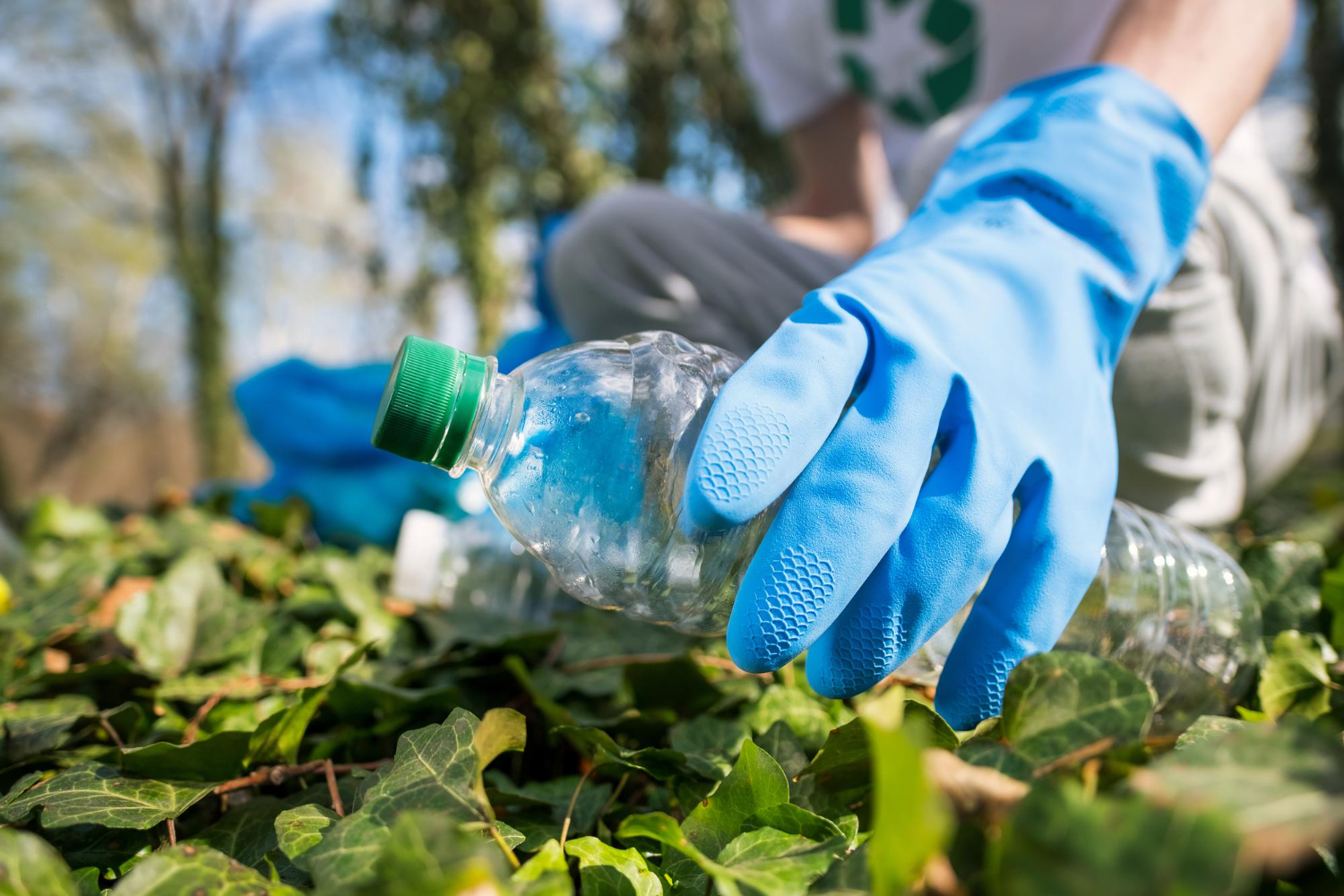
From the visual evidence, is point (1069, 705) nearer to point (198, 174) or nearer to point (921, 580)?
point (921, 580)

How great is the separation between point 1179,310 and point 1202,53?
55 cm

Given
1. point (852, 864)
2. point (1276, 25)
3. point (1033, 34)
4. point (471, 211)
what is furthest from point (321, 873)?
point (471, 211)

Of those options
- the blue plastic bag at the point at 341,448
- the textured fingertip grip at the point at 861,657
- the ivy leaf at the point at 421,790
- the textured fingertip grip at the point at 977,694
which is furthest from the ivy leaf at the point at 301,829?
the blue plastic bag at the point at 341,448

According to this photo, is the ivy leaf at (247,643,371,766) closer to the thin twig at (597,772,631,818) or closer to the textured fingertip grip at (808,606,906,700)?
the thin twig at (597,772,631,818)

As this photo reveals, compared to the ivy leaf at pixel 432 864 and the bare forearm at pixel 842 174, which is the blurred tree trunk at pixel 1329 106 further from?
the ivy leaf at pixel 432 864

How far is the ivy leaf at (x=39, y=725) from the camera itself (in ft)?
2.52

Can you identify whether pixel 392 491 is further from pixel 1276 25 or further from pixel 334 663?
pixel 1276 25

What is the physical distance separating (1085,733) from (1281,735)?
0.47ft

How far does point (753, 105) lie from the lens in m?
8.60

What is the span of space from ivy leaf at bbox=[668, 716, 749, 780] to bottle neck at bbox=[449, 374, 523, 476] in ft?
1.15

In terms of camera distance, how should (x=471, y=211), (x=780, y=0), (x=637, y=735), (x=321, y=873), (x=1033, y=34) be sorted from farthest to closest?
(x=471, y=211) → (x=780, y=0) → (x=1033, y=34) → (x=637, y=735) → (x=321, y=873)

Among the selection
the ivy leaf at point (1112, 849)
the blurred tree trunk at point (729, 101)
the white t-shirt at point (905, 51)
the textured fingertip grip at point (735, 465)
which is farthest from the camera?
the blurred tree trunk at point (729, 101)

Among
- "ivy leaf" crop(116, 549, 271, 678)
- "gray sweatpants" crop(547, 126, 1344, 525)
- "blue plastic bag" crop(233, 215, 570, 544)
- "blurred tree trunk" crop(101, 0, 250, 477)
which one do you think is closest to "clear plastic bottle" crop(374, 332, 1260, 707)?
"ivy leaf" crop(116, 549, 271, 678)

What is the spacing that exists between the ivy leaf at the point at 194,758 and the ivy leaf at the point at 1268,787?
0.64 m
